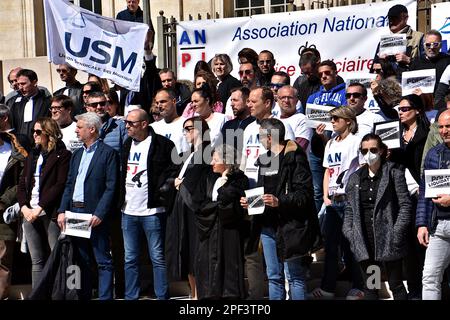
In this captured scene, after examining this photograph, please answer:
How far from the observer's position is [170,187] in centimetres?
1187

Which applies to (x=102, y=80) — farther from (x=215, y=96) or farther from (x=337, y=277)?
(x=337, y=277)

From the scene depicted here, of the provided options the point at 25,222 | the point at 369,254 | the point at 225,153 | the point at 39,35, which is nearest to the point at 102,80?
the point at 25,222

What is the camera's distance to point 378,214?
11.0 metres

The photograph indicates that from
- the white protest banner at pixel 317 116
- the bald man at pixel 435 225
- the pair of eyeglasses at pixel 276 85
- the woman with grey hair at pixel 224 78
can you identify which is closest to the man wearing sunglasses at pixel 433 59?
the white protest banner at pixel 317 116

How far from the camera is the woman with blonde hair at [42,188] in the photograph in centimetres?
1227

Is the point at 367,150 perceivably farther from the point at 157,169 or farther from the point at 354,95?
the point at 157,169

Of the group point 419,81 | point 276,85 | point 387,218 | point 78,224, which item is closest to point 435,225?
point 387,218

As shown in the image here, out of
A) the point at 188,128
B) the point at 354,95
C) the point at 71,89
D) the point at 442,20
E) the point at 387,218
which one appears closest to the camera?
the point at 387,218

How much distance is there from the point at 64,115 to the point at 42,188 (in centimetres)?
112

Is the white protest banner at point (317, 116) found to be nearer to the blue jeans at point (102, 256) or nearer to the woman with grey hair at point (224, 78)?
the woman with grey hair at point (224, 78)

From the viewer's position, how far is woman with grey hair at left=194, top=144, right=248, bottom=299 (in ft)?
36.8

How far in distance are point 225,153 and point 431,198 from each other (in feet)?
6.81

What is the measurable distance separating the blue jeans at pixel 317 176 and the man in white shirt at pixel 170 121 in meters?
1.36

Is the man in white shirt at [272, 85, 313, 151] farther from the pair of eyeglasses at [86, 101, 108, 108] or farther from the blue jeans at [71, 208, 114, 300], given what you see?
the blue jeans at [71, 208, 114, 300]
